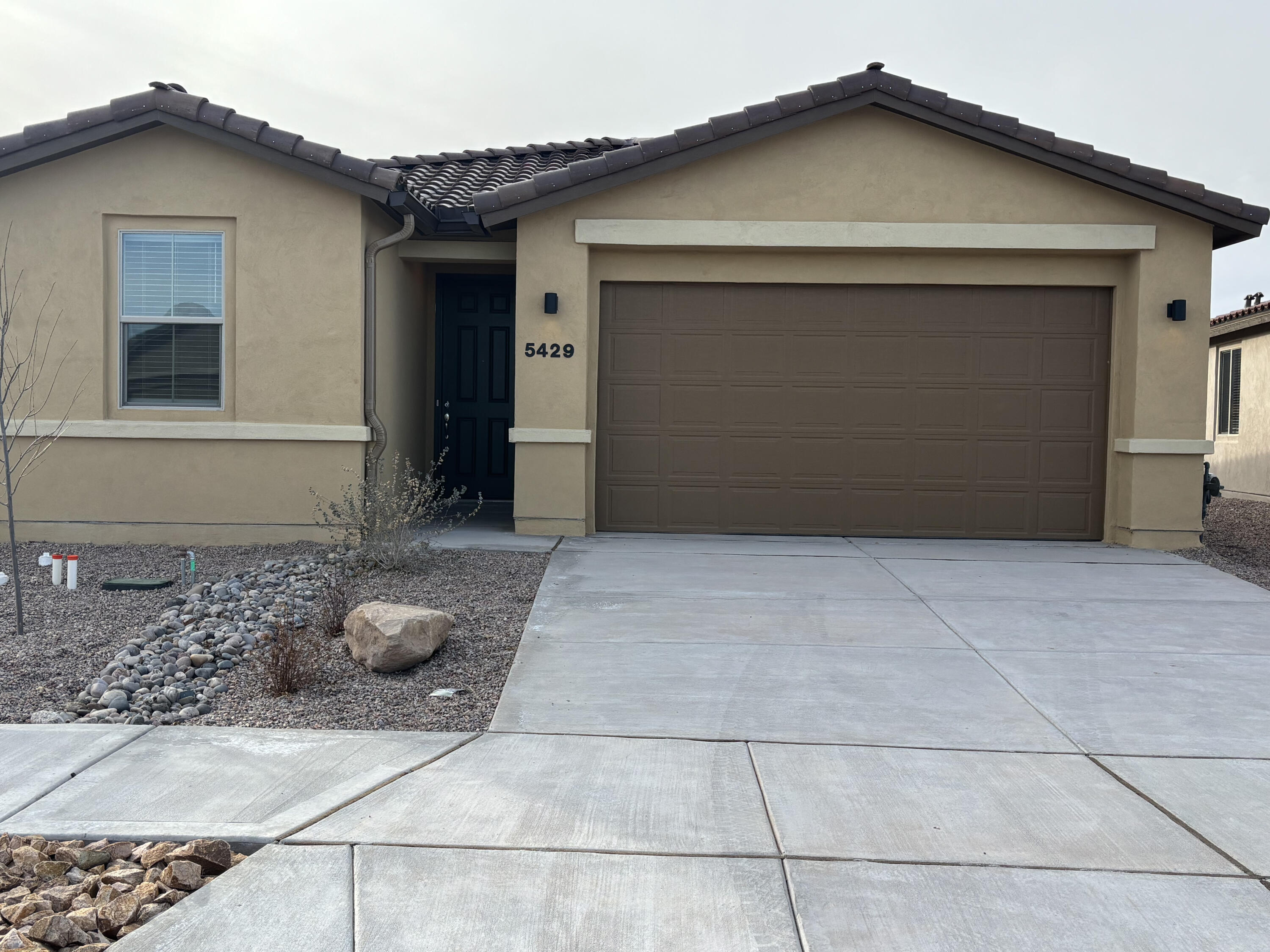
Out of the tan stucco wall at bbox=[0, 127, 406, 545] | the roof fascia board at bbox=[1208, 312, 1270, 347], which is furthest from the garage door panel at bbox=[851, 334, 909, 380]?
the roof fascia board at bbox=[1208, 312, 1270, 347]

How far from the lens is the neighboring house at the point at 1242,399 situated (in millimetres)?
17734

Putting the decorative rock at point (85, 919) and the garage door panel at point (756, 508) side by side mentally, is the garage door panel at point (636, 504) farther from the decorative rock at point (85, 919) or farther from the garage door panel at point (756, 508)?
the decorative rock at point (85, 919)

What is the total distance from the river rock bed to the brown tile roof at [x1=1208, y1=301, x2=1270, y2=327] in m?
17.3

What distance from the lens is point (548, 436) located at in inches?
423

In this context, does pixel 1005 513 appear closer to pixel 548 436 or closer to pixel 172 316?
pixel 548 436

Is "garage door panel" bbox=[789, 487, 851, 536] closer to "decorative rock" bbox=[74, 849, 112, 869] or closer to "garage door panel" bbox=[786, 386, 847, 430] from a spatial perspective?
"garage door panel" bbox=[786, 386, 847, 430]

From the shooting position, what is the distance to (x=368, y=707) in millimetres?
5535

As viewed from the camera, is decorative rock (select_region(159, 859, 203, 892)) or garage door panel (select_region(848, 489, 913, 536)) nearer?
decorative rock (select_region(159, 859, 203, 892))

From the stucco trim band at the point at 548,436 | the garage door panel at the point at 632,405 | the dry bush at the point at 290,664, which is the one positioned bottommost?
the dry bush at the point at 290,664

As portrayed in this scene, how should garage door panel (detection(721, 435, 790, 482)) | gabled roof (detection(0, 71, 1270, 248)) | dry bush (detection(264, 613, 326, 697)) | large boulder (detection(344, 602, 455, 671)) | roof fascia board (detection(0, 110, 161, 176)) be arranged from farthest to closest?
1. garage door panel (detection(721, 435, 790, 482))
2. gabled roof (detection(0, 71, 1270, 248))
3. roof fascia board (detection(0, 110, 161, 176))
4. large boulder (detection(344, 602, 455, 671))
5. dry bush (detection(264, 613, 326, 697))

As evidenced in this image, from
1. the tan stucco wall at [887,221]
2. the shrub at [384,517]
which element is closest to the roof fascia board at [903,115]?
the tan stucco wall at [887,221]

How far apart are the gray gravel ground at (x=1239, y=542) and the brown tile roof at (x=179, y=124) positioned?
8506 millimetres

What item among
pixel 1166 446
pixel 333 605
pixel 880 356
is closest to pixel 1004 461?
pixel 1166 446

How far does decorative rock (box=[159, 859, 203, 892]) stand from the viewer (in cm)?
354
